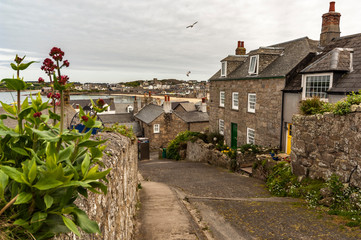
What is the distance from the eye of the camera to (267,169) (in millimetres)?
12258

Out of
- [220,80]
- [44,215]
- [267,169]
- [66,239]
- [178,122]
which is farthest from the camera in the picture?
[178,122]

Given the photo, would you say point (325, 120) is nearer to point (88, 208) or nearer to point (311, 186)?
point (311, 186)

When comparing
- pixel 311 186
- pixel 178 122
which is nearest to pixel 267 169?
pixel 311 186

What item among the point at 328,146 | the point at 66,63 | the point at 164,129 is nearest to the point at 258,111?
the point at 328,146

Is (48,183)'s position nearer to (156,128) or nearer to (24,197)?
(24,197)

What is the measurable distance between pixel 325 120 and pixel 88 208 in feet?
29.1

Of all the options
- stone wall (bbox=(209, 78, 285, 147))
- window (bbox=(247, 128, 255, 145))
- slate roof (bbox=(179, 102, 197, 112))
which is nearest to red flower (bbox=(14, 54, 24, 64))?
stone wall (bbox=(209, 78, 285, 147))

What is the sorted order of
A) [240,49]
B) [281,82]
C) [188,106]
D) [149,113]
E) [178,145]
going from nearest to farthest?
1. [281,82]
2. [240,49]
3. [178,145]
4. [149,113]
5. [188,106]

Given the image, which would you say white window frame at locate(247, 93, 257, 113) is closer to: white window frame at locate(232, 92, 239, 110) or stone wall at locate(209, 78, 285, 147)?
stone wall at locate(209, 78, 285, 147)

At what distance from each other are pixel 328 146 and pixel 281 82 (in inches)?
277

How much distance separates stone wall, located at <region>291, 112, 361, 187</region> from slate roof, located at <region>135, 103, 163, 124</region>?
25.2m

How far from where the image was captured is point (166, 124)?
112ft

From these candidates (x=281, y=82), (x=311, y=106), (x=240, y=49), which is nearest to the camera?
(x=311, y=106)

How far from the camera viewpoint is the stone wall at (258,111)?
50.3 feet
